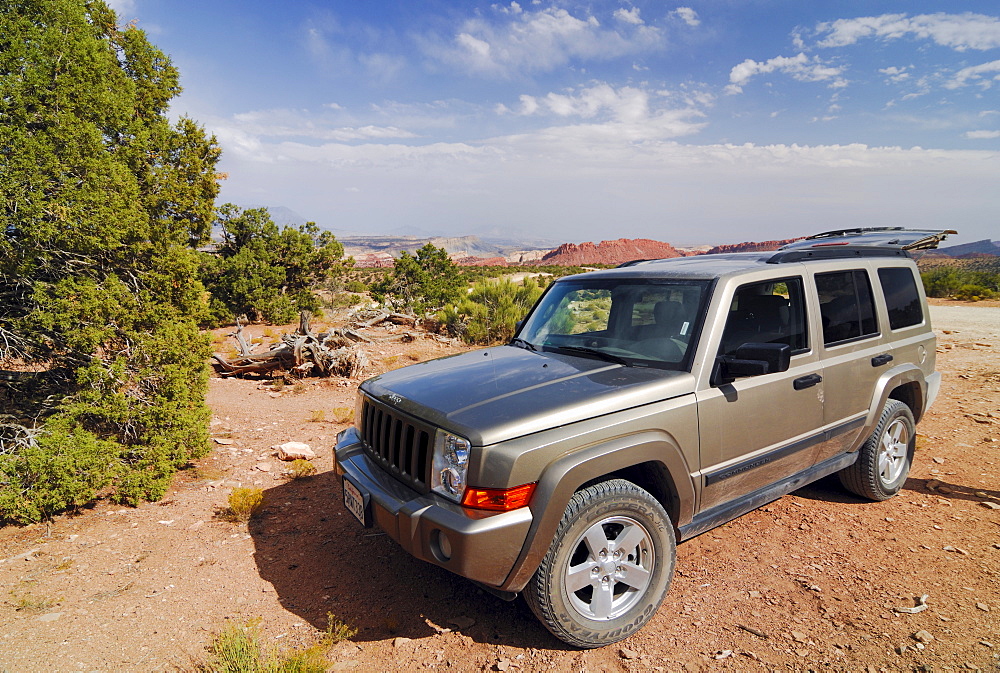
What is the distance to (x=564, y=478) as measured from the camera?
8.16 feet

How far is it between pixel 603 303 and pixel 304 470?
3411 mm

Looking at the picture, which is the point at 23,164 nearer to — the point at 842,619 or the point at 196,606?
the point at 196,606

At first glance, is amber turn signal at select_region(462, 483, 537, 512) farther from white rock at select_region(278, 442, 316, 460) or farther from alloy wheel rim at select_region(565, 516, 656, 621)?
white rock at select_region(278, 442, 316, 460)

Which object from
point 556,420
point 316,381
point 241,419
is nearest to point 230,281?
point 316,381

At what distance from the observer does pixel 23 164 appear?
3.78 metres

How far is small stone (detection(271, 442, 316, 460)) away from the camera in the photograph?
5820mm

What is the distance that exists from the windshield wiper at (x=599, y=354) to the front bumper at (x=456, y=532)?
1222 mm

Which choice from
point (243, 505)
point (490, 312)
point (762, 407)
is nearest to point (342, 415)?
point (243, 505)

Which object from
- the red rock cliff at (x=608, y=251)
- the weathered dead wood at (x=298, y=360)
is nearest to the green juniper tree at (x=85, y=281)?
the weathered dead wood at (x=298, y=360)

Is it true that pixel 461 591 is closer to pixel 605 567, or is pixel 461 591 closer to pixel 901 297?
pixel 605 567

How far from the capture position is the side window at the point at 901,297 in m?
4.27

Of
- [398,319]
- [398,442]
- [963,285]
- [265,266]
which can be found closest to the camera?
[398,442]

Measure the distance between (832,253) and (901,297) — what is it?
3.48 feet

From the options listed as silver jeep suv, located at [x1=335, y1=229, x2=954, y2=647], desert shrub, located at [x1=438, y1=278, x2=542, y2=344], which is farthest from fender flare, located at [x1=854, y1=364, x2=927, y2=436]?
desert shrub, located at [x1=438, y1=278, x2=542, y2=344]
